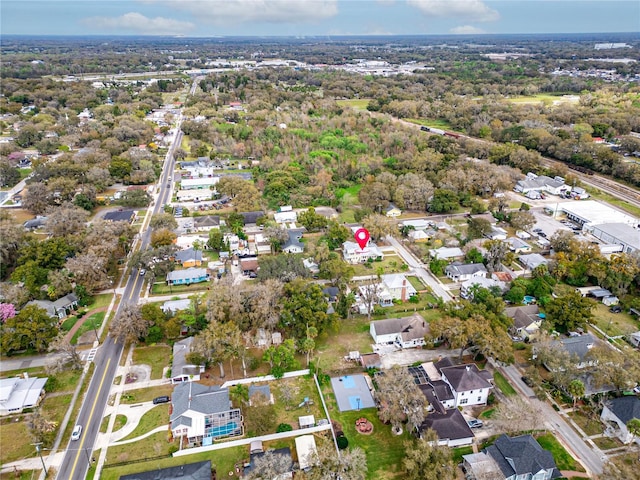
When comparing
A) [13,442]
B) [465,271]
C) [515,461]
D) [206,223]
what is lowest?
[13,442]

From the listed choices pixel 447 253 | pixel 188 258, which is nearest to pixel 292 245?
pixel 188 258

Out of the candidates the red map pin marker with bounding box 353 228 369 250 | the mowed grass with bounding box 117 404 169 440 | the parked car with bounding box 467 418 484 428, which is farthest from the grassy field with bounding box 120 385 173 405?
the red map pin marker with bounding box 353 228 369 250

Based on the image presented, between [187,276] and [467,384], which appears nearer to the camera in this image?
[467,384]

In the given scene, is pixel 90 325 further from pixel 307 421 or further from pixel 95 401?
pixel 307 421

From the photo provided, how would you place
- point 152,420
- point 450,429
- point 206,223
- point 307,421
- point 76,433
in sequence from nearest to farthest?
point 450,429, point 76,433, point 307,421, point 152,420, point 206,223

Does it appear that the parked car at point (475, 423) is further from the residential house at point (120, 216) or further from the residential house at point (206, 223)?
the residential house at point (120, 216)

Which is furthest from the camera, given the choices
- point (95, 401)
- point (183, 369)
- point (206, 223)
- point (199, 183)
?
point (199, 183)
